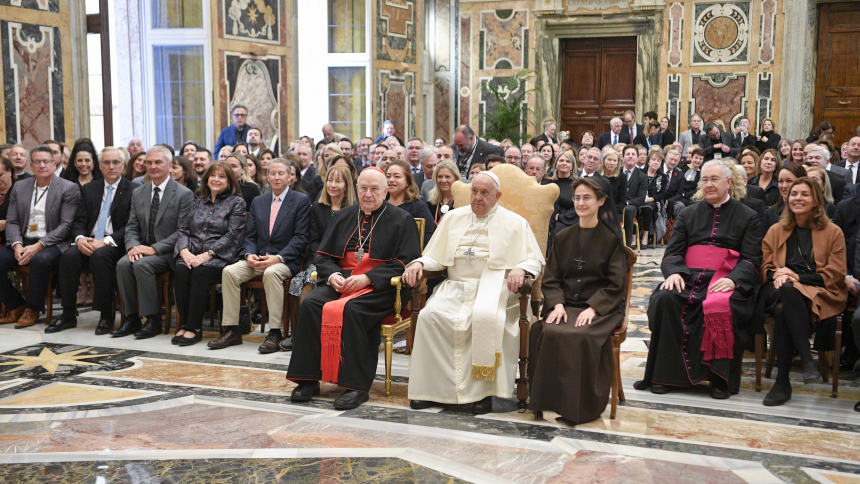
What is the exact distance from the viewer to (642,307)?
664 cm

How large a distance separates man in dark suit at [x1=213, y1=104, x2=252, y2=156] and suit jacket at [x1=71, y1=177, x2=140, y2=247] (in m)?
3.09

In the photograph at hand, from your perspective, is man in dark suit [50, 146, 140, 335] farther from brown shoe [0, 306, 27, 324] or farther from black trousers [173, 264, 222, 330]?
black trousers [173, 264, 222, 330]

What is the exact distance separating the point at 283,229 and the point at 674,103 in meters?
9.63

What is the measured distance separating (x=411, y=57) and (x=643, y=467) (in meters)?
10.1

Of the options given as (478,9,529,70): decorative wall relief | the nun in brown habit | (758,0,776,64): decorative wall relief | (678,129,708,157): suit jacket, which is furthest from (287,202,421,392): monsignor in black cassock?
(758,0,776,64): decorative wall relief

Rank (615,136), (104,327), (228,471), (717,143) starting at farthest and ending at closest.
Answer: (615,136) < (717,143) < (104,327) < (228,471)

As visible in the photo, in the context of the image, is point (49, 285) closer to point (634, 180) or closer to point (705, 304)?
point (705, 304)

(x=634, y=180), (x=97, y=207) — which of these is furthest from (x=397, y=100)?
(x=97, y=207)

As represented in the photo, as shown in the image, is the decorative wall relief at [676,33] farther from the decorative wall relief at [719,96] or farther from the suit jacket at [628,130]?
the suit jacket at [628,130]

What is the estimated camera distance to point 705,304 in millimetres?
4371

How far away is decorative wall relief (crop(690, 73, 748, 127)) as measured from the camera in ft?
43.0

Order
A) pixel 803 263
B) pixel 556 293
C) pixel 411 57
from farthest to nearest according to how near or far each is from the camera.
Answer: pixel 411 57 < pixel 803 263 < pixel 556 293

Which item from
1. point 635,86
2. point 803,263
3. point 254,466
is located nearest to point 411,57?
point 635,86

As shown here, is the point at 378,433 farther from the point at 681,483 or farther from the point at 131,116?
the point at 131,116
